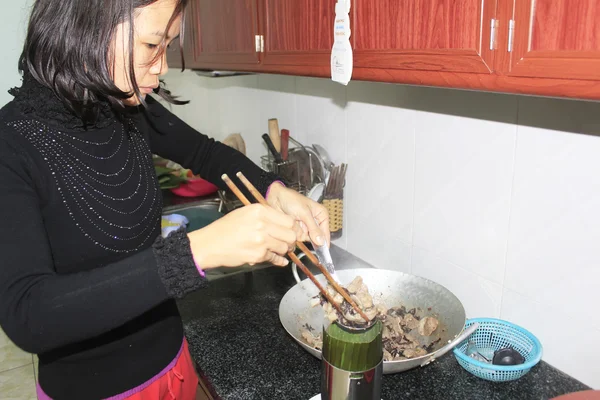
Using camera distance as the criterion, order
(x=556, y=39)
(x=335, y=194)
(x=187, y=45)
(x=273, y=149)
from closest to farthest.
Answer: (x=556, y=39)
(x=335, y=194)
(x=187, y=45)
(x=273, y=149)

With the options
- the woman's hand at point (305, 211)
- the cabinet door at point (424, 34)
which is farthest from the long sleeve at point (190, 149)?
the cabinet door at point (424, 34)

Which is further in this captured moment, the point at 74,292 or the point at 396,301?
the point at 396,301

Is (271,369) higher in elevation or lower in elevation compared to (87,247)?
lower

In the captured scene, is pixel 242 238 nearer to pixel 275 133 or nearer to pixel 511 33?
pixel 511 33

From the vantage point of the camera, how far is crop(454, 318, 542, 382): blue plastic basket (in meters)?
1.08

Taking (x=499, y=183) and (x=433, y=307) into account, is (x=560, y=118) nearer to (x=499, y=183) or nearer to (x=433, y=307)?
(x=499, y=183)

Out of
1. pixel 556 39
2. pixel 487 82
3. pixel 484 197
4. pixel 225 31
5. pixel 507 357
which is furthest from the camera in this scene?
pixel 225 31

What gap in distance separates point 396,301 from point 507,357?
0.30 m

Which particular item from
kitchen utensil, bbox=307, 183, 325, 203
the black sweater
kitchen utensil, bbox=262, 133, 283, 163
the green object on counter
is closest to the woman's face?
the black sweater

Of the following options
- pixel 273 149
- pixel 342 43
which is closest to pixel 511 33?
pixel 342 43

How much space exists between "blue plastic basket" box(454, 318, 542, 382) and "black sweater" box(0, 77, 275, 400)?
62 centimetres

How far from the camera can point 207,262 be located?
781 mm

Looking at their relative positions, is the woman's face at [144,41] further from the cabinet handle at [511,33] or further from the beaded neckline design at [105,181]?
the cabinet handle at [511,33]

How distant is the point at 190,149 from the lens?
56.3 inches
